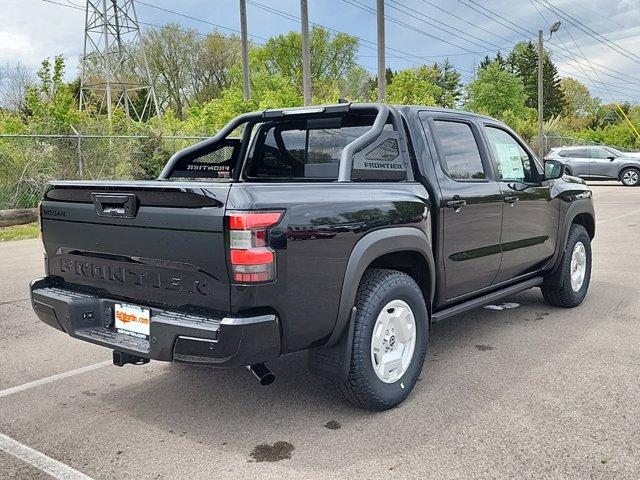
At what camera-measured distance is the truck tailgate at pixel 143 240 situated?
2.95 m

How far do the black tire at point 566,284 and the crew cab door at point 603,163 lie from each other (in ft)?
70.6

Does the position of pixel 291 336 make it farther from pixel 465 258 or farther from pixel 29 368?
pixel 29 368

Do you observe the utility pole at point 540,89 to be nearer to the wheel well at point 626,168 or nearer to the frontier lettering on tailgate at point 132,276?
the wheel well at point 626,168

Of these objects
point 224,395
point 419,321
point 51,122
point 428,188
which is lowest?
point 224,395

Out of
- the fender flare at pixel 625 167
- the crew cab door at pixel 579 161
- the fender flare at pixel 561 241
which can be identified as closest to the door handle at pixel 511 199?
the fender flare at pixel 561 241

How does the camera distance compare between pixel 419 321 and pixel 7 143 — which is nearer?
pixel 419 321

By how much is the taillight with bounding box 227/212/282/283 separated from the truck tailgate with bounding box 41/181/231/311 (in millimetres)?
61

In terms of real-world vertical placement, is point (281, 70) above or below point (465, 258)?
above

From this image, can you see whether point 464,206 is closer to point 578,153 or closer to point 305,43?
point 305,43

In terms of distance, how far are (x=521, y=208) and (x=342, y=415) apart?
2.46 m

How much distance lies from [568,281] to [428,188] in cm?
252

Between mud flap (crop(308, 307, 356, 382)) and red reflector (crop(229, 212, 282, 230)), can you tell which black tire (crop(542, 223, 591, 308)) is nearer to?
mud flap (crop(308, 307, 356, 382))

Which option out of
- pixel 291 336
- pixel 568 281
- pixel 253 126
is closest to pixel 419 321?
pixel 291 336

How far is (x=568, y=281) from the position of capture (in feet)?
19.3
